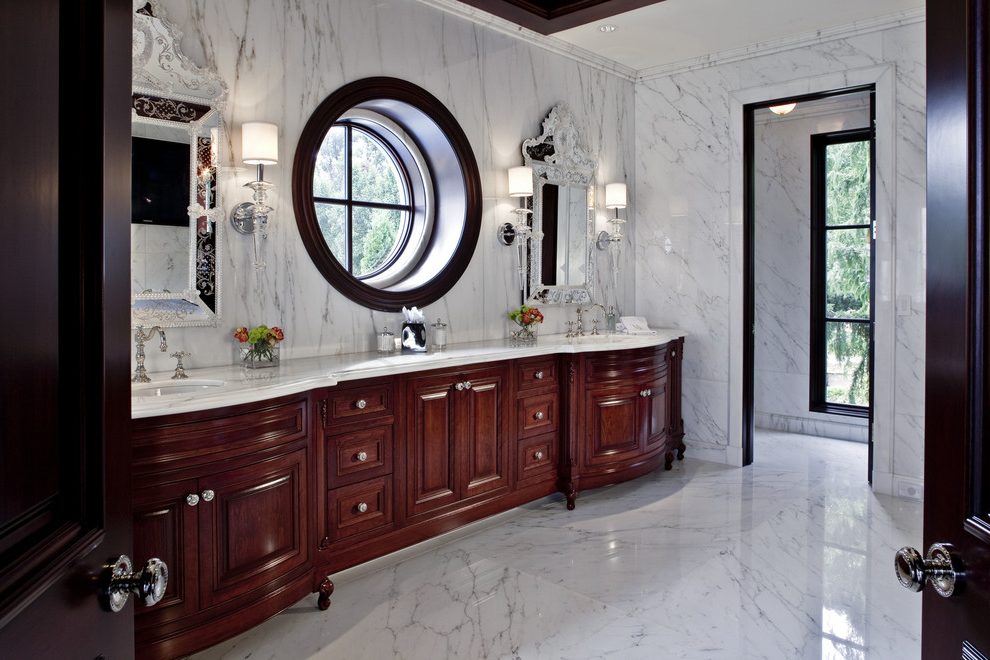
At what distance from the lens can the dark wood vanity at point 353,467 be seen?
7.59 ft

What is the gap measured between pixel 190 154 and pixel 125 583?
8.31 ft

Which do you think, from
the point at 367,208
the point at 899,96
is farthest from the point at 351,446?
the point at 899,96

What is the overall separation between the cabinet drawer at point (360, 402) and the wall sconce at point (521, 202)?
165cm

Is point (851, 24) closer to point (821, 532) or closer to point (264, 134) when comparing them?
point (821, 532)

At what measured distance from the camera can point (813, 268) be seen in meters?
6.21

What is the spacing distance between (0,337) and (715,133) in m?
5.21

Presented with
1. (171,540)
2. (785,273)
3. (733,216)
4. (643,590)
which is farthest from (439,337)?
(785,273)

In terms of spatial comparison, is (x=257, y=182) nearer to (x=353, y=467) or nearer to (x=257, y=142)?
(x=257, y=142)

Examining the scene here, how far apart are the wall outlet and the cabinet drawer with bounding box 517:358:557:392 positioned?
229cm

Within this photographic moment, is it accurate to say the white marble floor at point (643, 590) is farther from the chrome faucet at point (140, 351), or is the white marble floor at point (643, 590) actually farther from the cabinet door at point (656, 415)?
the chrome faucet at point (140, 351)

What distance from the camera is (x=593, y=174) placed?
5145 millimetres

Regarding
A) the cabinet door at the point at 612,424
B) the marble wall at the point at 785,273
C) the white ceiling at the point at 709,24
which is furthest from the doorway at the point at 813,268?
the cabinet door at the point at 612,424

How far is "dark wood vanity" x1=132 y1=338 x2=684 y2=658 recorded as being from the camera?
231 centimetres

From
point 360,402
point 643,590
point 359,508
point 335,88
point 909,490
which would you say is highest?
point 335,88
